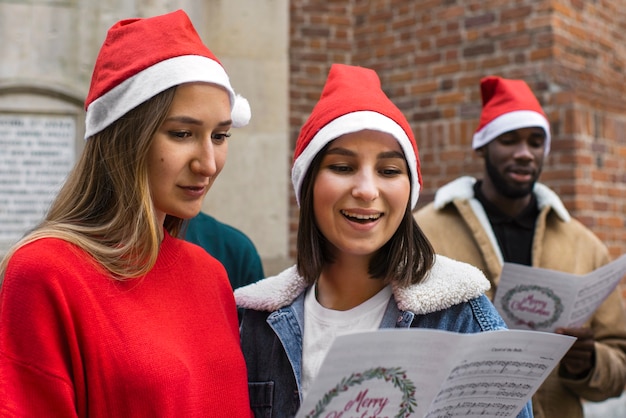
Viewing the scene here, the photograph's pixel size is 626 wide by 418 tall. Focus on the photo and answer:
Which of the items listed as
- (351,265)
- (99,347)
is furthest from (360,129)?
(99,347)

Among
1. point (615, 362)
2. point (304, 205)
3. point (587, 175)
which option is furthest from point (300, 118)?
point (304, 205)

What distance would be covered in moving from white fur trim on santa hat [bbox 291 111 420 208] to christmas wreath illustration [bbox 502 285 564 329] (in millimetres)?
774

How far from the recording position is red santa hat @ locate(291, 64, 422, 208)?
5.94ft

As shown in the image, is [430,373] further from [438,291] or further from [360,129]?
[360,129]

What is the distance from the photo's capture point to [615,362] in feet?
9.29

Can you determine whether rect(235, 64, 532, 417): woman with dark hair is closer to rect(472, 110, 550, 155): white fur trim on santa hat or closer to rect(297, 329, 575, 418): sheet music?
rect(297, 329, 575, 418): sheet music

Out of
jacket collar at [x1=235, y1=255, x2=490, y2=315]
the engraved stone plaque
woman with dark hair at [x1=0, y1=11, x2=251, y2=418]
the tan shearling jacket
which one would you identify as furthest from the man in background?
the engraved stone plaque

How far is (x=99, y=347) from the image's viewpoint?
1.50 metres

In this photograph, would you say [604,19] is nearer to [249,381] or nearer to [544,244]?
[544,244]

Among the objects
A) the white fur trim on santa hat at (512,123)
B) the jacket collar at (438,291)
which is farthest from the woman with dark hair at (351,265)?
the white fur trim on santa hat at (512,123)

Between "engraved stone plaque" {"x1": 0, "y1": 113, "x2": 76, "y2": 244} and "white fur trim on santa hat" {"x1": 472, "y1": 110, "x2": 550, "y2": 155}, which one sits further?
"engraved stone plaque" {"x1": 0, "y1": 113, "x2": 76, "y2": 244}

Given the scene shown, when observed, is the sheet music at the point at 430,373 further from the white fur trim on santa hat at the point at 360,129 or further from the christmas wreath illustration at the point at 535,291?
the christmas wreath illustration at the point at 535,291

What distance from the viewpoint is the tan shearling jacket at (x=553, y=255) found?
2838 mm

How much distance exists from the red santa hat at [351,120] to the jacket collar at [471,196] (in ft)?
4.16
